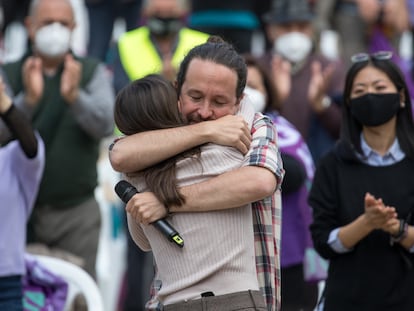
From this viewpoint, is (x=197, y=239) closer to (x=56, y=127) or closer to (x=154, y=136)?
(x=154, y=136)

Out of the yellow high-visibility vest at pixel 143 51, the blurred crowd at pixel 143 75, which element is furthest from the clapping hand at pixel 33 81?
the yellow high-visibility vest at pixel 143 51

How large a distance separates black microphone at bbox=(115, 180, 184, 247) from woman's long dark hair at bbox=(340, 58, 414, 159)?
1452 mm

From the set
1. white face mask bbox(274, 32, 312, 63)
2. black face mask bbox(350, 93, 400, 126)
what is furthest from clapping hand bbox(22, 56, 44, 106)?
black face mask bbox(350, 93, 400, 126)

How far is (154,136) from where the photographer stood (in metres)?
4.16

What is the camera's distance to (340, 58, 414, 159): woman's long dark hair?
5.32m

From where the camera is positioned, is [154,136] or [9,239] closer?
[154,136]

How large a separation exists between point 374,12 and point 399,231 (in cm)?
454

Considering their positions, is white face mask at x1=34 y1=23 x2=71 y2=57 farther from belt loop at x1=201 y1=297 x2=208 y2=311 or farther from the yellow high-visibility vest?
belt loop at x1=201 y1=297 x2=208 y2=311

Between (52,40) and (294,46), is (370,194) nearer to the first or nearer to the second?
(52,40)

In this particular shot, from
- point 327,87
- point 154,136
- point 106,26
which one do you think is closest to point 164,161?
point 154,136

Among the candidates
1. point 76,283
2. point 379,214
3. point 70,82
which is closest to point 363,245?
point 379,214

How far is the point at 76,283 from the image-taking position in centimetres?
609

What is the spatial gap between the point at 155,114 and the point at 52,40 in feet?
10.9

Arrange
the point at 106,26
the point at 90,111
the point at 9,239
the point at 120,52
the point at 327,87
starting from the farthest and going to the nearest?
1. the point at 106,26
2. the point at 120,52
3. the point at 327,87
4. the point at 90,111
5. the point at 9,239
